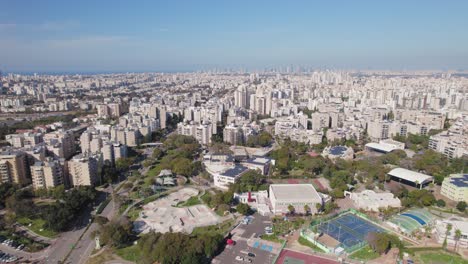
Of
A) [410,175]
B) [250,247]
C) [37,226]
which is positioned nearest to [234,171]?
[250,247]

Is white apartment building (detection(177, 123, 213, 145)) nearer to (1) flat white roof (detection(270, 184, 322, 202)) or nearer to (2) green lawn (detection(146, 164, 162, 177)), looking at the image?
(2) green lawn (detection(146, 164, 162, 177))

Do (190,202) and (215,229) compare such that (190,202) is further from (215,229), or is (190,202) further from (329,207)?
(329,207)

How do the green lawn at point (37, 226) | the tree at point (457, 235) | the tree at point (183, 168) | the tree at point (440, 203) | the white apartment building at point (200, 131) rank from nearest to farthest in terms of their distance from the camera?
the tree at point (457, 235) < the green lawn at point (37, 226) < the tree at point (440, 203) < the tree at point (183, 168) < the white apartment building at point (200, 131)

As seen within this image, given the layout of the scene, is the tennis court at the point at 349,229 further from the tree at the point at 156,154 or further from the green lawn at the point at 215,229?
the tree at the point at 156,154

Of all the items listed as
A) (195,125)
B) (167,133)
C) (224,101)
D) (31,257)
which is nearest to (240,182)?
(31,257)

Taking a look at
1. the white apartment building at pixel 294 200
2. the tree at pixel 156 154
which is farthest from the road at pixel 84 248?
the tree at pixel 156 154

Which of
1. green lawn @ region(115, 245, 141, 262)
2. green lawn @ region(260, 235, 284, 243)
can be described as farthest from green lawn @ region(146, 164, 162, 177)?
green lawn @ region(260, 235, 284, 243)
